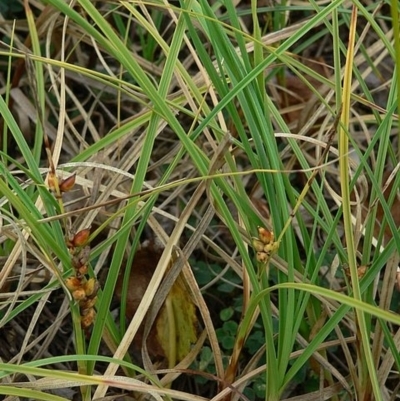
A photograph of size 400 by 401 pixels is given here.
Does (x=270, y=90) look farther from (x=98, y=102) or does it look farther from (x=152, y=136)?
(x=152, y=136)

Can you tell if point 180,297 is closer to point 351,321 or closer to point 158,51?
point 351,321

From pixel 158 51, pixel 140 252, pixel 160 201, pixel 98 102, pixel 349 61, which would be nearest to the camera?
pixel 349 61

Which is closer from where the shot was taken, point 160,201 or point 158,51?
point 160,201

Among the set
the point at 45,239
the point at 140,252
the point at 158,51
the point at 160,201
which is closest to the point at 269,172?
the point at 45,239

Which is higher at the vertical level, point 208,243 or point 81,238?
point 81,238

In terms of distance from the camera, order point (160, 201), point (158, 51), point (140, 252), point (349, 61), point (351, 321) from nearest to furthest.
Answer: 1. point (349, 61)
2. point (351, 321)
3. point (140, 252)
4. point (160, 201)
5. point (158, 51)

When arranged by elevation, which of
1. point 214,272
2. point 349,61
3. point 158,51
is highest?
point 349,61

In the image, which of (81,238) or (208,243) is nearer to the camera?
(81,238)

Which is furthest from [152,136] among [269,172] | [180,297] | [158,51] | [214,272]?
[158,51]

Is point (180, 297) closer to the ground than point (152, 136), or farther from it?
closer to the ground
